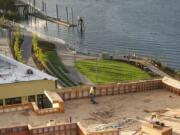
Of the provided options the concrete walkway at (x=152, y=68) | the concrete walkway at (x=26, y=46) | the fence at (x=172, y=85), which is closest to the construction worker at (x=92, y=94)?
the fence at (x=172, y=85)

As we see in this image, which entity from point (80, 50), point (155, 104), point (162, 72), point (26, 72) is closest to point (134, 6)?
point (80, 50)

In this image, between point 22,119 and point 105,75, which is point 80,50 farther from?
point 22,119

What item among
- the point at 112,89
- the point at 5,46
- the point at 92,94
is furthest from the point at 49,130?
the point at 5,46

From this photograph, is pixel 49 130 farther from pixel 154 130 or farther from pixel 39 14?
pixel 39 14

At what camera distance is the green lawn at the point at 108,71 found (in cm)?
8394

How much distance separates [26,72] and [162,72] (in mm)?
38000

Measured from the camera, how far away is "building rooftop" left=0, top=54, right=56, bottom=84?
2108 inches

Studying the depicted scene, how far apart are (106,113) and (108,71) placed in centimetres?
5301

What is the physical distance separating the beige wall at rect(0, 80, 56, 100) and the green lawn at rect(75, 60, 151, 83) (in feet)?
96.6

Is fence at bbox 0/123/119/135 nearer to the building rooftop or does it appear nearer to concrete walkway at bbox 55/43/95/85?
the building rooftop

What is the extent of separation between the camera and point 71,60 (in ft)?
318

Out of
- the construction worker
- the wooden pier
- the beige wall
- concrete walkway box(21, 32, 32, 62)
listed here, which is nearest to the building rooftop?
the beige wall

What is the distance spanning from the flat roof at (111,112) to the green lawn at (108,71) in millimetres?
42271

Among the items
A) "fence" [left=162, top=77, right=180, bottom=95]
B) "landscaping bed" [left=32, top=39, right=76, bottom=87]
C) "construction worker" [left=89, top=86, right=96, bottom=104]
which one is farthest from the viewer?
"landscaping bed" [left=32, top=39, right=76, bottom=87]
